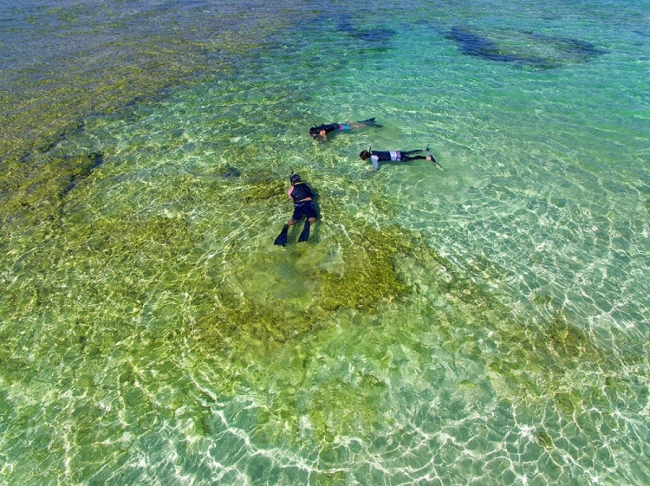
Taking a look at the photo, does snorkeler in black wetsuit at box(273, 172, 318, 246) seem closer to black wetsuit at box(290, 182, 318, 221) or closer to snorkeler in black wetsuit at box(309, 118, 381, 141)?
black wetsuit at box(290, 182, 318, 221)

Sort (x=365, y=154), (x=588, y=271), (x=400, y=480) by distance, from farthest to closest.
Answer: (x=365, y=154) < (x=588, y=271) < (x=400, y=480)

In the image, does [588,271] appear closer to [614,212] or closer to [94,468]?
[614,212]

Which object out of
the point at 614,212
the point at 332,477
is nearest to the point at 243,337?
the point at 332,477

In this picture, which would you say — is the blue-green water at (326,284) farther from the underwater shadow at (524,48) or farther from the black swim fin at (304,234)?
the underwater shadow at (524,48)

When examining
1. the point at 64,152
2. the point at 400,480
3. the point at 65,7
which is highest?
the point at 65,7

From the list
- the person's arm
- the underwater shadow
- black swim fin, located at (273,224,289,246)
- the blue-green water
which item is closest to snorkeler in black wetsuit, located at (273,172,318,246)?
black swim fin, located at (273,224,289,246)

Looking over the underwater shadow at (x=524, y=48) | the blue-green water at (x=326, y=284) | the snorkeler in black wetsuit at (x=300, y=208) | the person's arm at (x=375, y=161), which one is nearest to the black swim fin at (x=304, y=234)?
the snorkeler in black wetsuit at (x=300, y=208)

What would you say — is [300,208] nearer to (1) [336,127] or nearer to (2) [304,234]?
(2) [304,234]
